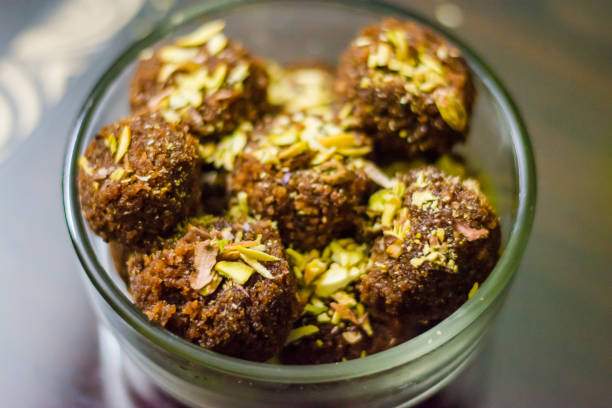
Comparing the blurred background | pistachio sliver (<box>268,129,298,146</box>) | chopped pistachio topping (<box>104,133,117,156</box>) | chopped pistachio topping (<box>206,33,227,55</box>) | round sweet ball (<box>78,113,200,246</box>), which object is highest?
chopped pistachio topping (<box>206,33,227,55</box>)

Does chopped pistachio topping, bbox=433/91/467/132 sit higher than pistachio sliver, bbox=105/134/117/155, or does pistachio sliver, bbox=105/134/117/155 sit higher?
pistachio sliver, bbox=105/134/117/155

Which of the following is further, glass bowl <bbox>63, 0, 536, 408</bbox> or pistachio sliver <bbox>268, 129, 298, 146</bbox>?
pistachio sliver <bbox>268, 129, 298, 146</bbox>

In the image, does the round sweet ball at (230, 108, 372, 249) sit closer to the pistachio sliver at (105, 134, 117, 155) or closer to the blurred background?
the pistachio sliver at (105, 134, 117, 155)

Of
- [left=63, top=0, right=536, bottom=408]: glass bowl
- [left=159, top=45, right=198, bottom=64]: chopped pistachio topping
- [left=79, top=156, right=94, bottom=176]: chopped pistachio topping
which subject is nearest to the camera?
[left=63, top=0, right=536, bottom=408]: glass bowl

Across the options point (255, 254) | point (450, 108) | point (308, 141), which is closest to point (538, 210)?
point (450, 108)

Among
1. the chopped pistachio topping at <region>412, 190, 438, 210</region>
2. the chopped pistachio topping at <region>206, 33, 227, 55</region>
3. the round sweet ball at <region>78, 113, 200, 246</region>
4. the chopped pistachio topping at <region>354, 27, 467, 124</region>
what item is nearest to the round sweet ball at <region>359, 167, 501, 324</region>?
the chopped pistachio topping at <region>412, 190, 438, 210</region>

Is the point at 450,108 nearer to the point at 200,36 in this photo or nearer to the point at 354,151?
the point at 354,151

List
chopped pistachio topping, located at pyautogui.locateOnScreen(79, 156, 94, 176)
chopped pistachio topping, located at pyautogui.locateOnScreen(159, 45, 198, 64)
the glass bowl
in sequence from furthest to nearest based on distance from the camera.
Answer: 1. chopped pistachio topping, located at pyautogui.locateOnScreen(159, 45, 198, 64)
2. chopped pistachio topping, located at pyautogui.locateOnScreen(79, 156, 94, 176)
3. the glass bowl
